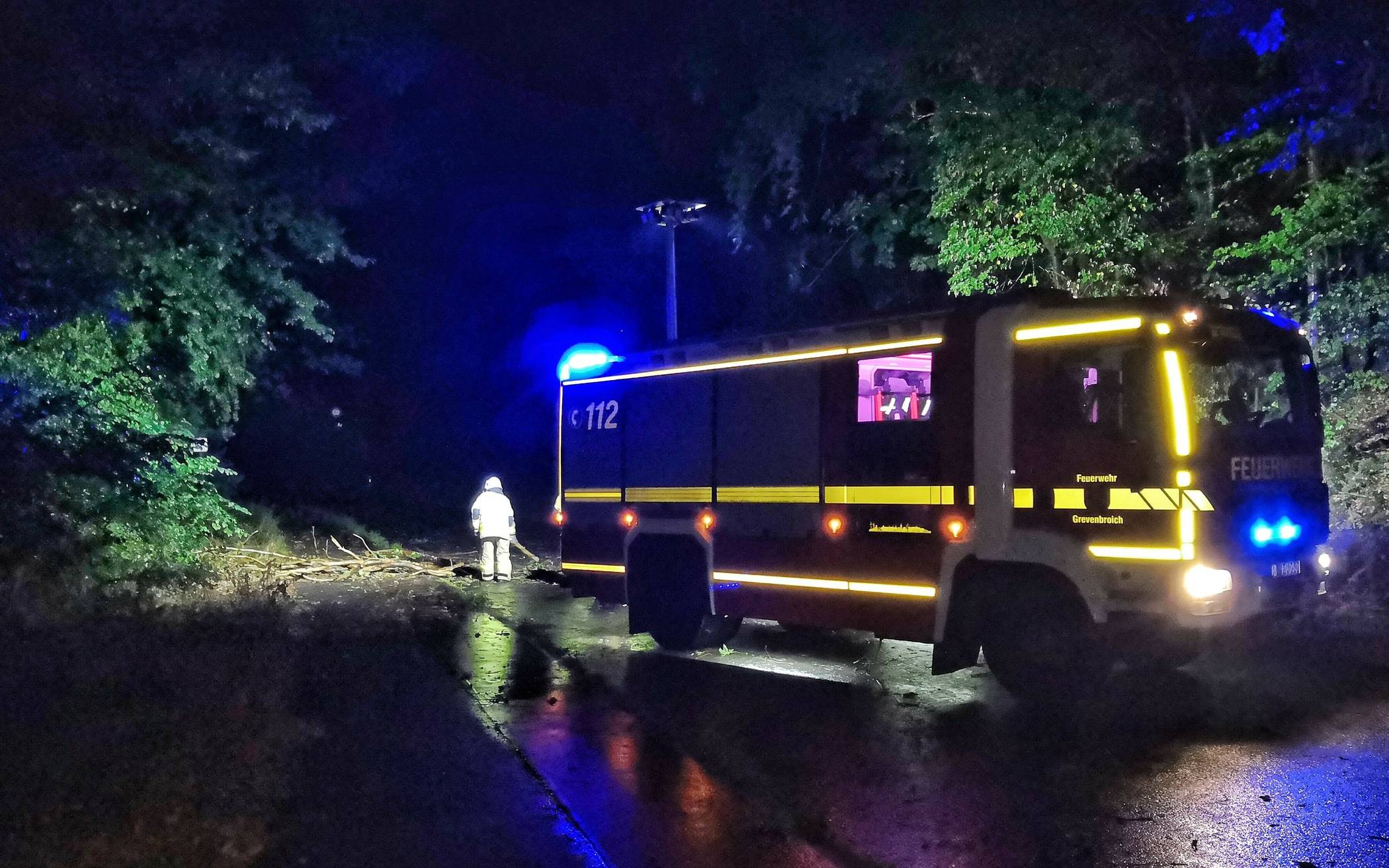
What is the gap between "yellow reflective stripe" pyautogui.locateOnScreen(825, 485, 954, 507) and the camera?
906 cm

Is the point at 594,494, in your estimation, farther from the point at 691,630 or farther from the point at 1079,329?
the point at 1079,329

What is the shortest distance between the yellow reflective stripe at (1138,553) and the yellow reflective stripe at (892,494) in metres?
1.15

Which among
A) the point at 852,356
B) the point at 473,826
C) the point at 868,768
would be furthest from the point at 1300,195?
the point at 473,826

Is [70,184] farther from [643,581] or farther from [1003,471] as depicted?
[1003,471]

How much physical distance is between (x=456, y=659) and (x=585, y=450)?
8.06 feet

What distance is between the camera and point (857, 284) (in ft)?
75.6

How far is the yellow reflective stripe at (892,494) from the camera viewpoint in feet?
29.7

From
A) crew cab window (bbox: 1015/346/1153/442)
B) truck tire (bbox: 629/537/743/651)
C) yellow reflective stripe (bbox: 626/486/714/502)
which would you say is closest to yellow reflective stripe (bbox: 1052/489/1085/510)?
crew cab window (bbox: 1015/346/1153/442)

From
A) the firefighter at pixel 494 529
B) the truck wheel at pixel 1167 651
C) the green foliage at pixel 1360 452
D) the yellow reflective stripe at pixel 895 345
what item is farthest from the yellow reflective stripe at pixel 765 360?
the green foliage at pixel 1360 452

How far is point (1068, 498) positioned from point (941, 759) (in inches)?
76.8

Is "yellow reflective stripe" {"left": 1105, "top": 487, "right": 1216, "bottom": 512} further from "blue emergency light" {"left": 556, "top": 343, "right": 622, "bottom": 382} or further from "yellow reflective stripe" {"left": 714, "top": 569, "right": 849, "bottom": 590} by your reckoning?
"blue emergency light" {"left": 556, "top": 343, "right": 622, "bottom": 382}

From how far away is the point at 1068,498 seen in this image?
8.38m

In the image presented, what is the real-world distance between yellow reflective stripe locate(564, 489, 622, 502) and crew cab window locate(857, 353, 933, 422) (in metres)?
3.31

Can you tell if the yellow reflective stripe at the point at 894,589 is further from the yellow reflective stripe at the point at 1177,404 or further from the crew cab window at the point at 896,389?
the yellow reflective stripe at the point at 1177,404
